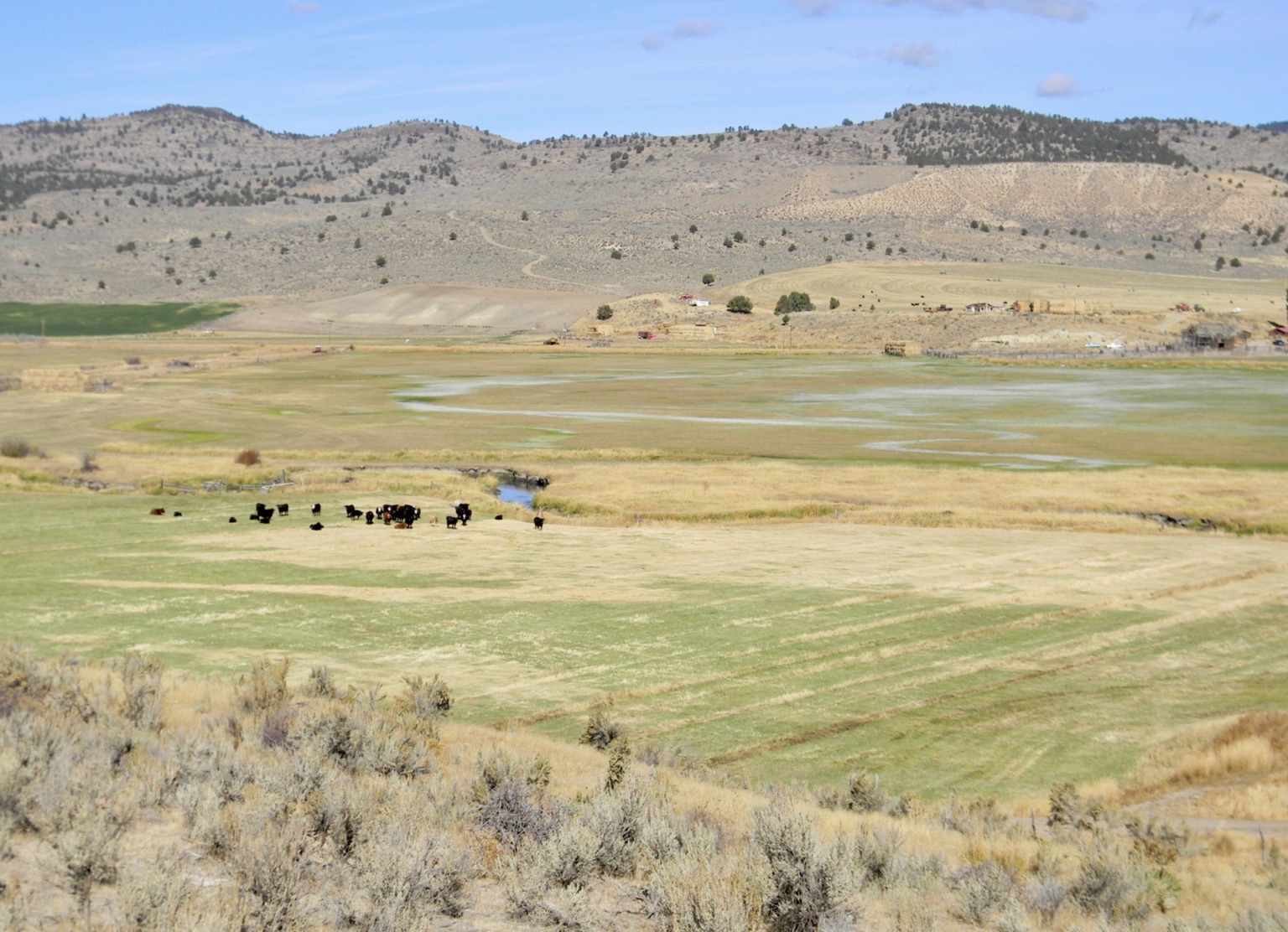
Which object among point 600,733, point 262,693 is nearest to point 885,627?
point 600,733

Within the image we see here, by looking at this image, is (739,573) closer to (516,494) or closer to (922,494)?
(922,494)

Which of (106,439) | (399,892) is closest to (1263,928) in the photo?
(399,892)

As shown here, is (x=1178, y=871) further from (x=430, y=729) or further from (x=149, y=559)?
(x=149, y=559)

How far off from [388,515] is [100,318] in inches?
6340

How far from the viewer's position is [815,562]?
38625 mm

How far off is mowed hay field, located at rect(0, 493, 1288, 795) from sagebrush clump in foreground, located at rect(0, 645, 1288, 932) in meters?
5.88

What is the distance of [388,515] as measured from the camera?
45.3 m

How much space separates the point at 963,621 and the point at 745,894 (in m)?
21.0

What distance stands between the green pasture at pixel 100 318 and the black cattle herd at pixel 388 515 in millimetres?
143418

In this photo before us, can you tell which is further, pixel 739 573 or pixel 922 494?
pixel 922 494

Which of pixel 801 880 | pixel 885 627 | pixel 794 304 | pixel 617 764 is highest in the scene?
pixel 794 304

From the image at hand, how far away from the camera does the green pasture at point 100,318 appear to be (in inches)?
7032

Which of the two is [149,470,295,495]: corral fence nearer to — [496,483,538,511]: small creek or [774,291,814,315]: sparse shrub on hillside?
[496,483,538,511]: small creek

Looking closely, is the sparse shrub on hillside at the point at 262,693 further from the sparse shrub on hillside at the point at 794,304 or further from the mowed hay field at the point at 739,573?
the sparse shrub on hillside at the point at 794,304
